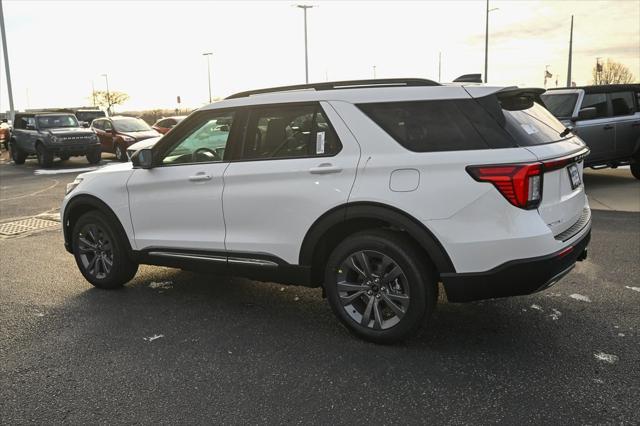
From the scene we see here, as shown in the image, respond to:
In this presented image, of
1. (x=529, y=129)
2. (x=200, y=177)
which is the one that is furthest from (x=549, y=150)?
(x=200, y=177)

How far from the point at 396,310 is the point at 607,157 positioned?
28.9 ft

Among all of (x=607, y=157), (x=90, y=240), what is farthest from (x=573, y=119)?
(x=90, y=240)

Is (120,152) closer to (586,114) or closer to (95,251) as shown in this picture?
(586,114)

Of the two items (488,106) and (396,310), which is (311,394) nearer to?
(396,310)

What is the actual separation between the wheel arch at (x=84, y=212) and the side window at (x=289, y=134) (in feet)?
4.98

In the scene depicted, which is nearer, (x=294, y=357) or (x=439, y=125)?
(x=439, y=125)

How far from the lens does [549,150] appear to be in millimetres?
3480

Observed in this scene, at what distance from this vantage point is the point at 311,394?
3203 millimetres

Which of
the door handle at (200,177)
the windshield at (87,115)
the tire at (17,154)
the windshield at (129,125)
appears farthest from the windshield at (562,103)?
the windshield at (87,115)

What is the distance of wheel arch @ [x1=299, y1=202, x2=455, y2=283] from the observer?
11.4 feet

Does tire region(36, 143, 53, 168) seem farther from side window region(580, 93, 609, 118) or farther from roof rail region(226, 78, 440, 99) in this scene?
roof rail region(226, 78, 440, 99)

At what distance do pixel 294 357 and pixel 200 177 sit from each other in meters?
1.58

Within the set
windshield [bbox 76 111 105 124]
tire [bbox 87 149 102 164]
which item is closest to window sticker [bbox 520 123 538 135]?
tire [bbox 87 149 102 164]

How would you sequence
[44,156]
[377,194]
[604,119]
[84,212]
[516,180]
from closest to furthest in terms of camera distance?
[516,180] < [377,194] < [84,212] < [604,119] < [44,156]
